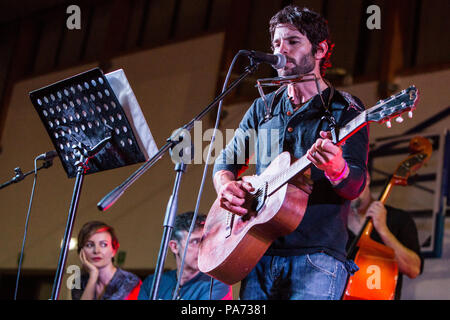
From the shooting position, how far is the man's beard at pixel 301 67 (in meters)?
2.21

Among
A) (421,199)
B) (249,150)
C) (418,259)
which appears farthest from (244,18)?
(249,150)

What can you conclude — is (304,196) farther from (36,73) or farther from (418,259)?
(36,73)

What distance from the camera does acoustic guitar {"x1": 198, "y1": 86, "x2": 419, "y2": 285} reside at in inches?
74.7

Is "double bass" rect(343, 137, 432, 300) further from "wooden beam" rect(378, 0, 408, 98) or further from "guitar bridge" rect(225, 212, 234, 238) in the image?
"guitar bridge" rect(225, 212, 234, 238)

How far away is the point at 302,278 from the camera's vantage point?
1.88m

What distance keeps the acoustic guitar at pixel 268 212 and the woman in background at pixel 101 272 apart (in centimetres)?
228

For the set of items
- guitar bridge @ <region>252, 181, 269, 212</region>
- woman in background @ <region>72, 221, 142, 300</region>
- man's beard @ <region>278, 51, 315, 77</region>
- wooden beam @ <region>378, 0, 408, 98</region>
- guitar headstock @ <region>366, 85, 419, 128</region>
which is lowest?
woman in background @ <region>72, 221, 142, 300</region>

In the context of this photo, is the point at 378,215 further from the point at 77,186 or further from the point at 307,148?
the point at 77,186

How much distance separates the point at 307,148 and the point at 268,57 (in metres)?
0.38

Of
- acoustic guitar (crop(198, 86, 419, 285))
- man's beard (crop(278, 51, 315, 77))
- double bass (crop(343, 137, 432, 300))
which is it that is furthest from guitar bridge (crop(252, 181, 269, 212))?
double bass (crop(343, 137, 432, 300))

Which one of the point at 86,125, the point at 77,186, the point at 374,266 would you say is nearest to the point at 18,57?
the point at 374,266

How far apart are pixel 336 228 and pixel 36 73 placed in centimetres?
734

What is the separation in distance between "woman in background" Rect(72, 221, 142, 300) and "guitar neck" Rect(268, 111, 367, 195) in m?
2.54

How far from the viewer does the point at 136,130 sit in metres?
2.16
